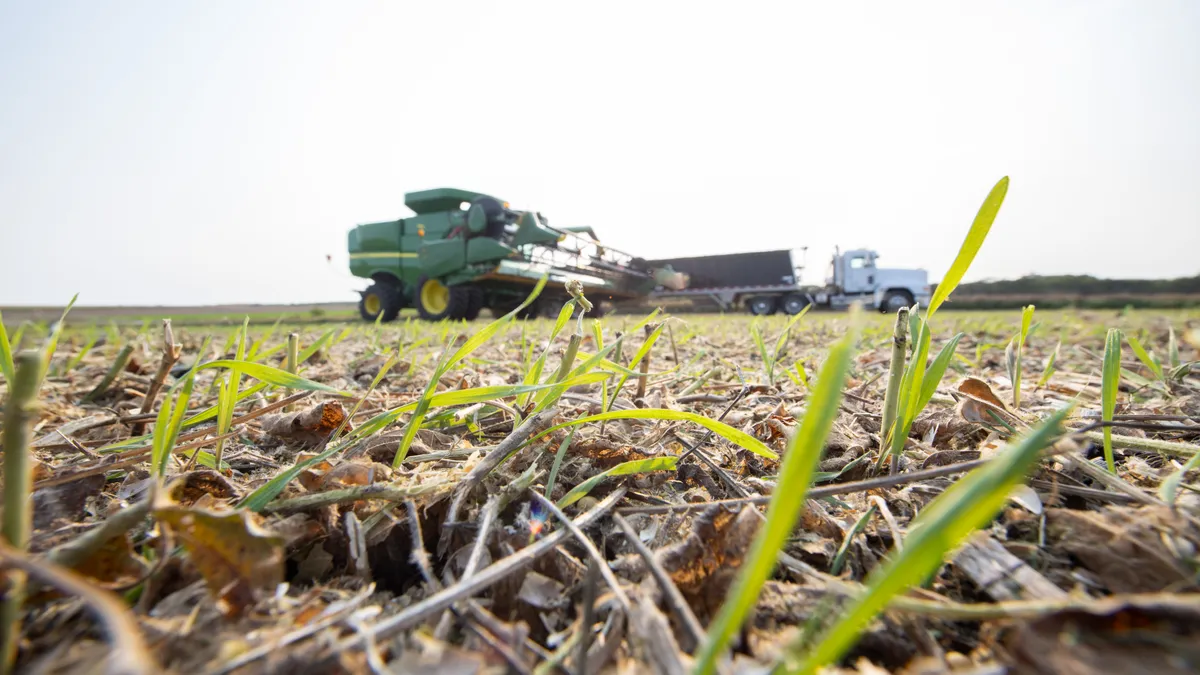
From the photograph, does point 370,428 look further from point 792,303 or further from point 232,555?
point 792,303

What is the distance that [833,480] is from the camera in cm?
71

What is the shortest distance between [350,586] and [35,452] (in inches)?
25.8

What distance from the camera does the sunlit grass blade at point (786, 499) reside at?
0.23m

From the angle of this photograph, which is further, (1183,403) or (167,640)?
(1183,403)

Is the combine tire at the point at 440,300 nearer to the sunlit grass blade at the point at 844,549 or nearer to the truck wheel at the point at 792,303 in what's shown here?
the sunlit grass blade at the point at 844,549

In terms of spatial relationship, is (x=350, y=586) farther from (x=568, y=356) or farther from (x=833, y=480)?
(x=833, y=480)

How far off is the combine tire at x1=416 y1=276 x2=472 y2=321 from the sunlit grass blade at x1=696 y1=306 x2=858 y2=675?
7.55 metres

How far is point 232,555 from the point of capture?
15.9 inches

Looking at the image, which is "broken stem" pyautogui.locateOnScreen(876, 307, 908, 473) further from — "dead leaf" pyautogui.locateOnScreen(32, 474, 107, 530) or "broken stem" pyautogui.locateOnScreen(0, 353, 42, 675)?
"dead leaf" pyautogui.locateOnScreen(32, 474, 107, 530)

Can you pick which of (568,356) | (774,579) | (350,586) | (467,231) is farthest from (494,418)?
(467,231)

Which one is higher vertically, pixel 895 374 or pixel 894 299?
pixel 895 374

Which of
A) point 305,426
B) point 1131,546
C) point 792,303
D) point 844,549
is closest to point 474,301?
point 305,426

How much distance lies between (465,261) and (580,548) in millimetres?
7532

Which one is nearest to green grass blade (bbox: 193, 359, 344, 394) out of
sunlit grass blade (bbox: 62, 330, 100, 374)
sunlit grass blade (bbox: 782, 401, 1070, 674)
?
sunlit grass blade (bbox: 782, 401, 1070, 674)
